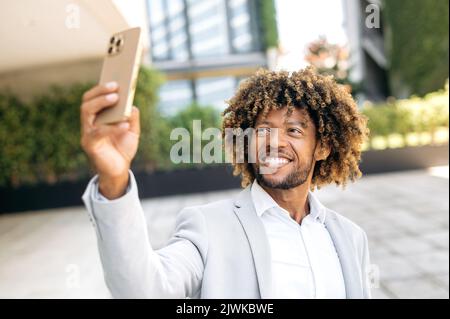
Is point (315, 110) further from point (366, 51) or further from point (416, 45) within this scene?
point (366, 51)

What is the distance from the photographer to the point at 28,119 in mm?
9039

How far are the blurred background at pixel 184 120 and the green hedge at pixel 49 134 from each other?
0.03 meters

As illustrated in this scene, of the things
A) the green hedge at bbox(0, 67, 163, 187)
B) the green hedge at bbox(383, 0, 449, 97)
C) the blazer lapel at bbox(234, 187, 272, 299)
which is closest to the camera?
the blazer lapel at bbox(234, 187, 272, 299)

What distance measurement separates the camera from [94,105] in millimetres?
842

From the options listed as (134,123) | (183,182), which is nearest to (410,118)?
(183,182)

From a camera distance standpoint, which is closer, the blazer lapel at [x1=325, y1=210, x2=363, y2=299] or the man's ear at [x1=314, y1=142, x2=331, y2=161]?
the blazer lapel at [x1=325, y1=210, x2=363, y2=299]

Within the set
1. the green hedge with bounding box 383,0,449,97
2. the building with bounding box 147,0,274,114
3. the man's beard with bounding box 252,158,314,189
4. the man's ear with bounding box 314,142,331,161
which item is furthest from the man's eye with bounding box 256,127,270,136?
the building with bounding box 147,0,274,114

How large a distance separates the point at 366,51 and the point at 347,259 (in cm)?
2036

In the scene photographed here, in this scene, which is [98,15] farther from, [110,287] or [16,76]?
[110,287]

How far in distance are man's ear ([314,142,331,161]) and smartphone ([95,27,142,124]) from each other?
76 centimetres

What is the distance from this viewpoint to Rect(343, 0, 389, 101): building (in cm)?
1862

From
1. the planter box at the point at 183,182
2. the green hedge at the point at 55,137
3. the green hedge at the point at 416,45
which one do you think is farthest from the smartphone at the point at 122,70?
the green hedge at the point at 416,45

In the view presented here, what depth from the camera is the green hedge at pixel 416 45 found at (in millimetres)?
13484

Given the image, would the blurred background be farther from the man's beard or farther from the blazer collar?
the blazer collar
